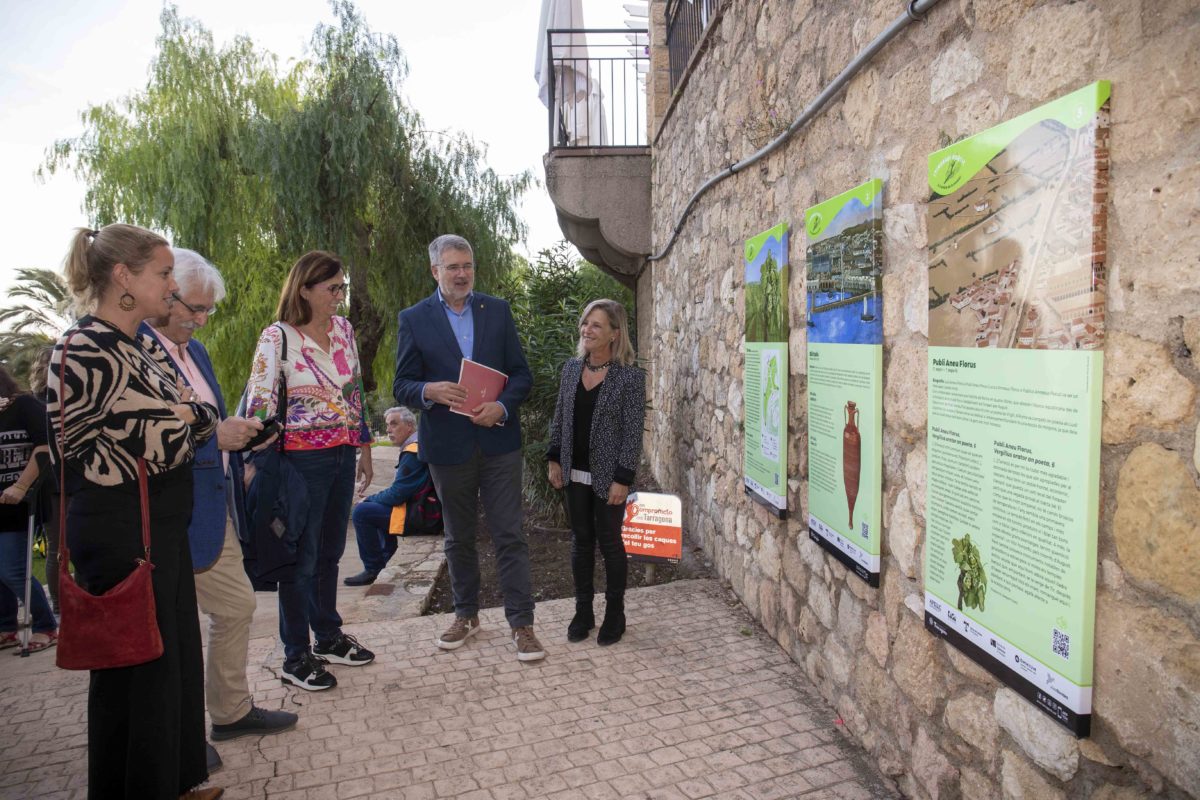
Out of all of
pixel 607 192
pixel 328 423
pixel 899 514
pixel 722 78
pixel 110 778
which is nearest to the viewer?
pixel 110 778

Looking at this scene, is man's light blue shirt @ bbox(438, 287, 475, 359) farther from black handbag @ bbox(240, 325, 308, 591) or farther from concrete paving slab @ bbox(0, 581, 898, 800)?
concrete paving slab @ bbox(0, 581, 898, 800)

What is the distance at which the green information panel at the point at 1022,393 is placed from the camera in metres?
1.57

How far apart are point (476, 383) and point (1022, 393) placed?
7.89 feet

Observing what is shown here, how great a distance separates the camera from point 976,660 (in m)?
2.00

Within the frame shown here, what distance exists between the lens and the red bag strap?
6.65ft

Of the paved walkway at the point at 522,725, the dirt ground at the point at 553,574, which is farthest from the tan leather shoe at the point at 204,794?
the dirt ground at the point at 553,574

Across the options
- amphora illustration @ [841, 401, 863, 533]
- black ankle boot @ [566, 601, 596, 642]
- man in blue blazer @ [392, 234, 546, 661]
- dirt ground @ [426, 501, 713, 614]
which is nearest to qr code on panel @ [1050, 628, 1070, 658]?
amphora illustration @ [841, 401, 863, 533]

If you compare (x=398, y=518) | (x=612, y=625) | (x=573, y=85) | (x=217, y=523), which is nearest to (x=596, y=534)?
(x=612, y=625)

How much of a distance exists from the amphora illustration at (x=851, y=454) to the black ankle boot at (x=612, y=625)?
1501mm

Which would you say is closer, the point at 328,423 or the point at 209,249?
the point at 328,423

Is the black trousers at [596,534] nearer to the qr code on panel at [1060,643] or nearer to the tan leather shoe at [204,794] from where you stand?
the tan leather shoe at [204,794]

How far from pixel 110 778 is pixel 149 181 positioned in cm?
1111

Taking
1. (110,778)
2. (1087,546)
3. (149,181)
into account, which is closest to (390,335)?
(149,181)

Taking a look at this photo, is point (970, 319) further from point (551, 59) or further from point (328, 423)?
point (551, 59)
